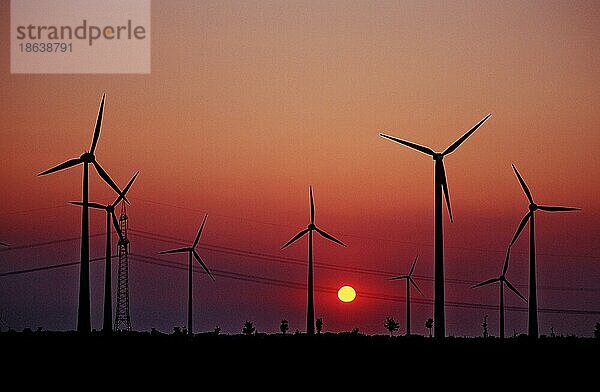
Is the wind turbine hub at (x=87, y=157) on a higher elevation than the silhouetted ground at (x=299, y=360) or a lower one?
higher

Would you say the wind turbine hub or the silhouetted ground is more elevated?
the wind turbine hub

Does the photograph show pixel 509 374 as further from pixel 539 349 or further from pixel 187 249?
pixel 187 249

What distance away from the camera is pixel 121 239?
136750mm

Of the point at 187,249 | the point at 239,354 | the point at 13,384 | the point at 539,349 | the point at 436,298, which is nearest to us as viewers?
the point at 13,384

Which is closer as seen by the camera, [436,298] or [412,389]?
[412,389]

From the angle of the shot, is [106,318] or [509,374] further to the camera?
[106,318]

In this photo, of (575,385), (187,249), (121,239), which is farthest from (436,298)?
(187,249)

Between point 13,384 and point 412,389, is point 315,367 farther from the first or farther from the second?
point 13,384

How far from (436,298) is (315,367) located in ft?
28.8

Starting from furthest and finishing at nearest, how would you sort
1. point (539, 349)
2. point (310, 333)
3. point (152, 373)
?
point (310, 333) → point (539, 349) → point (152, 373)

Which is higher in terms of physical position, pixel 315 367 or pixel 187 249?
pixel 187 249

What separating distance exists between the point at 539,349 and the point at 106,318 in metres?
36.9

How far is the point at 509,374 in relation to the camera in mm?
78000

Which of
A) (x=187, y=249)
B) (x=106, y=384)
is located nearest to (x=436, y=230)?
(x=106, y=384)
